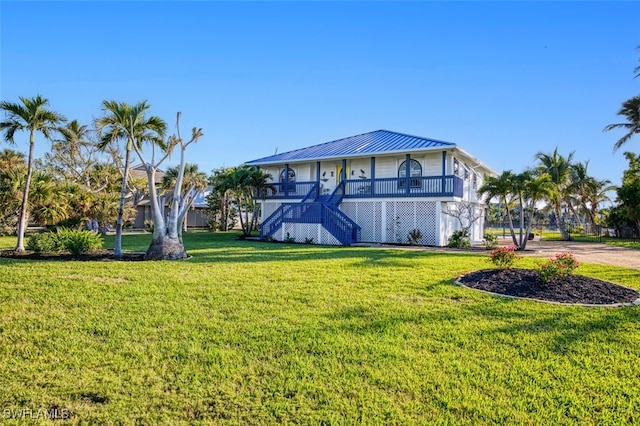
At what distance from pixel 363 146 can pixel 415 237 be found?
21.8 ft

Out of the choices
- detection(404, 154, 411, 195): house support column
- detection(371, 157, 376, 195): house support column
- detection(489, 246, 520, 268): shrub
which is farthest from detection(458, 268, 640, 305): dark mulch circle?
detection(371, 157, 376, 195): house support column

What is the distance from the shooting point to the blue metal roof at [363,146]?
19875mm

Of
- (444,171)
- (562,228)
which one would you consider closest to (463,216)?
(444,171)

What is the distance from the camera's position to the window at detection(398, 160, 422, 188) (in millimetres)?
20188

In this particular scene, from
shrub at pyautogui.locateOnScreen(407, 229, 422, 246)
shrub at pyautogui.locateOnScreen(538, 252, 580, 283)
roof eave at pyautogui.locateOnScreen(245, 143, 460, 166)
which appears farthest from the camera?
shrub at pyautogui.locateOnScreen(407, 229, 422, 246)

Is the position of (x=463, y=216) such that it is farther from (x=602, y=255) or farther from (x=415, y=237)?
(x=602, y=255)

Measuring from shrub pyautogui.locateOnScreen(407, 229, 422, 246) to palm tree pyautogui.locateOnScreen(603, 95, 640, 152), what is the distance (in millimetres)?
18896

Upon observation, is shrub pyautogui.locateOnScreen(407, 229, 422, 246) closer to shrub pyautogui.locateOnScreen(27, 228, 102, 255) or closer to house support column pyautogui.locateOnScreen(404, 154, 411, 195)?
house support column pyautogui.locateOnScreen(404, 154, 411, 195)

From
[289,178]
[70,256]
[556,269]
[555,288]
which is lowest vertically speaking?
[555,288]

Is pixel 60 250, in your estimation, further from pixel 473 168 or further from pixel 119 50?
pixel 473 168

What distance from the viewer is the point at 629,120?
26.5m

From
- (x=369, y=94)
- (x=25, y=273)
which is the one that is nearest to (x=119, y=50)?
(x=25, y=273)

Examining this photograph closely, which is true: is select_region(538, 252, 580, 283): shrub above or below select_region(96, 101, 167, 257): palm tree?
below

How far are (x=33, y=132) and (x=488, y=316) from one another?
47.5 feet
